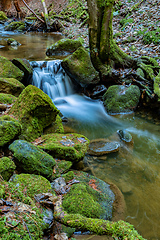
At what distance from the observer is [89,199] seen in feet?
8.52

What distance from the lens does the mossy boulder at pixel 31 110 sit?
369 centimetres

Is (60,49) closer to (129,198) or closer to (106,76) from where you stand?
(106,76)

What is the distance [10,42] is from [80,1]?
34.4 feet

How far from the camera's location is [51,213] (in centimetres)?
200

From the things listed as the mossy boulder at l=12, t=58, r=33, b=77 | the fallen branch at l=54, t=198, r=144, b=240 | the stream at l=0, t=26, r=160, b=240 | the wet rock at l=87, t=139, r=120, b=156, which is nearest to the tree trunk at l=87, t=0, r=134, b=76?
the stream at l=0, t=26, r=160, b=240

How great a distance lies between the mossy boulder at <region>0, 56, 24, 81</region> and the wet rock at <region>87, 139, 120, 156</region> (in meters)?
3.79

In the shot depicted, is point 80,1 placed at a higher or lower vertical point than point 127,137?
higher

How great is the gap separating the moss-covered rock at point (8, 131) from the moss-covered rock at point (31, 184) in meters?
0.68

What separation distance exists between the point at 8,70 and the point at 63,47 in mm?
4424

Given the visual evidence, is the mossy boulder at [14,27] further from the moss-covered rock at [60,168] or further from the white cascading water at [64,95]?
the moss-covered rock at [60,168]

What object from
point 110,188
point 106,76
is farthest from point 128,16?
point 110,188

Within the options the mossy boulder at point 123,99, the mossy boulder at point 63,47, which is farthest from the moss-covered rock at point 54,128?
the mossy boulder at point 63,47

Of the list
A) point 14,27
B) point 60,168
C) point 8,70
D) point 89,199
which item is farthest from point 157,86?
point 14,27

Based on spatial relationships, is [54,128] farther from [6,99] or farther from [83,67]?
[83,67]
